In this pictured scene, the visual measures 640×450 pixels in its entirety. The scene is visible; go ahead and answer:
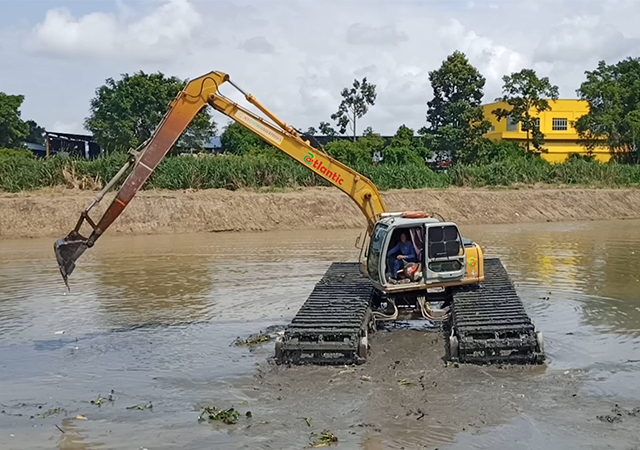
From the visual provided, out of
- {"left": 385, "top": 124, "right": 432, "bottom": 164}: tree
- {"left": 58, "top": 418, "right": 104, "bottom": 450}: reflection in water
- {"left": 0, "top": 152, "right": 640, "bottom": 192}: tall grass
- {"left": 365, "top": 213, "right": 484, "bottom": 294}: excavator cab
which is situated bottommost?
{"left": 58, "top": 418, "right": 104, "bottom": 450}: reflection in water

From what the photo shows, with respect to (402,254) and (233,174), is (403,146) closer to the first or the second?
(233,174)

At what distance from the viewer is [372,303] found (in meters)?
15.0

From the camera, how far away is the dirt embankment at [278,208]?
1390 inches

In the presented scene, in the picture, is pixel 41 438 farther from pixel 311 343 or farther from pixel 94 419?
pixel 311 343

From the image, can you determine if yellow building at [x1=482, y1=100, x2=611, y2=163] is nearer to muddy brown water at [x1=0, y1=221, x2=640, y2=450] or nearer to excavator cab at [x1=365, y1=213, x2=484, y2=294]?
muddy brown water at [x1=0, y1=221, x2=640, y2=450]

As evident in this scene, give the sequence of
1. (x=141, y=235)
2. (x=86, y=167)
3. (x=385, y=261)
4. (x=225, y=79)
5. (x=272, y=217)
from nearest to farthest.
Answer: (x=385, y=261) → (x=225, y=79) → (x=141, y=235) → (x=272, y=217) → (x=86, y=167)

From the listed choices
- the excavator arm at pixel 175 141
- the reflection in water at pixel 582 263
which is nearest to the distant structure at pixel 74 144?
the reflection in water at pixel 582 263

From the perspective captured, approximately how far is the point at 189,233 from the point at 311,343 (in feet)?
78.4

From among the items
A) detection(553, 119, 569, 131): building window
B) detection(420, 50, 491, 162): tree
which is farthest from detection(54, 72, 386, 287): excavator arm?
detection(553, 119, 569, 131): building window

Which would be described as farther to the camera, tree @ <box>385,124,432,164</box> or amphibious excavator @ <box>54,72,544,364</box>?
tree @ <box>385,124,432,164</box>

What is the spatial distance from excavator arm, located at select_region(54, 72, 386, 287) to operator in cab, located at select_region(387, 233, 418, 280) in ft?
5.72

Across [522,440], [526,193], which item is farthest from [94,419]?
[526,193]

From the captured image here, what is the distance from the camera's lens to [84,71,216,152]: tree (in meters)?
50.1

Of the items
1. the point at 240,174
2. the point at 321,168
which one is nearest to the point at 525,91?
the point at 240,174
